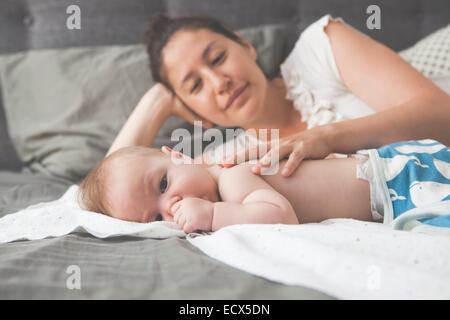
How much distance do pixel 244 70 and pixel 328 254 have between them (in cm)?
82

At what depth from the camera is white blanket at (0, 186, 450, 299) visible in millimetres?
538

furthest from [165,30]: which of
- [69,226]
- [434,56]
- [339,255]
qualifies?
[339,255]

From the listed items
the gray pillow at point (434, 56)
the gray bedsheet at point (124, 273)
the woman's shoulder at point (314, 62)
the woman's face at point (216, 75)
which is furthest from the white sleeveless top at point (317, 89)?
the gray bedsheet at point (124, 273)

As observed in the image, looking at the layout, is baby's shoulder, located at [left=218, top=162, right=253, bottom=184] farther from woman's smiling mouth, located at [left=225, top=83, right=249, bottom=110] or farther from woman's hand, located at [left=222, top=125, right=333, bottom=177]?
woman's smiling mouth, located at [left=225, top=83, right=249, bottom=110]

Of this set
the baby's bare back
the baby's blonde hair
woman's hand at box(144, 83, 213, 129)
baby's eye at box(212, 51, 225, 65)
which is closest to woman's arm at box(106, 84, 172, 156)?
woman's hand at box(144, 83, 213, 129)

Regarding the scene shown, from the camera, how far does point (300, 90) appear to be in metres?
1.42

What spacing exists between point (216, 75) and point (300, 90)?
1.01 ft

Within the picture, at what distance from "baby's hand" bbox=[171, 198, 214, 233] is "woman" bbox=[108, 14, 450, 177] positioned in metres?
0.18

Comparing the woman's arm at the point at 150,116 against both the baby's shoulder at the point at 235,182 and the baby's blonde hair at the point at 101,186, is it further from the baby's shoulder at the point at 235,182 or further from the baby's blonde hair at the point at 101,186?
the baby's shoulder at the point at 235,182

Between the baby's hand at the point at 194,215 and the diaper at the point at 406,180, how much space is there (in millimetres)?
317

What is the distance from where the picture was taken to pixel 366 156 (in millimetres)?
928

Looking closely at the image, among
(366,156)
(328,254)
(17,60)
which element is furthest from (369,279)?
(17,60)

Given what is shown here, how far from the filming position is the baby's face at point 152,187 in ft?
2.91

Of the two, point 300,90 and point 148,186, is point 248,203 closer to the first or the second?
point 148,186
